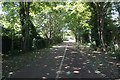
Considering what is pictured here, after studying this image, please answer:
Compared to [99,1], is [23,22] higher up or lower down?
lower down

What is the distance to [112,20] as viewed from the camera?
40.4 metres

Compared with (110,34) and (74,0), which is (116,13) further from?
(74,0)

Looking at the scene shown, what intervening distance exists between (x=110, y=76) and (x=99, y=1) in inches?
753

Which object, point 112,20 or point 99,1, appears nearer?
point 99,1

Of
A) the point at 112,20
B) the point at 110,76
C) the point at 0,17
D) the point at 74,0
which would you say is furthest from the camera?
the point at 112,20

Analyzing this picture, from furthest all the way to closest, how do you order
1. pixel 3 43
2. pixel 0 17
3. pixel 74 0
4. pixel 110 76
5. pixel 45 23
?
pixel 45 23 < pixel 74 0 < pixel 0 17 < pixel 3 43 < pixel 110 76

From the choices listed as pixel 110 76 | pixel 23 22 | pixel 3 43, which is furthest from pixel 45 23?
pixel 110 76

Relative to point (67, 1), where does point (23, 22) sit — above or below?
below

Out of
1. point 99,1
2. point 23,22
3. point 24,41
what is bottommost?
point 24,41

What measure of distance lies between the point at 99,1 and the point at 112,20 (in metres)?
9.92

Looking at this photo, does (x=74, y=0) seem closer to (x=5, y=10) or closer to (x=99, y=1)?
(x=99, y=1)

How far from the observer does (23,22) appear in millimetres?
32688

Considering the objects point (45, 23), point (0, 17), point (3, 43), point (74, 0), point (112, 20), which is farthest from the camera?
point (45, 23)

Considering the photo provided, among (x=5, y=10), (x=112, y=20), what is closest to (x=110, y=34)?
(x=112, y=20)
